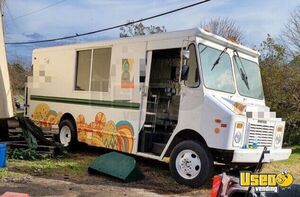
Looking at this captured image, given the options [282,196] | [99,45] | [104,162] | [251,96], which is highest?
[99,45]

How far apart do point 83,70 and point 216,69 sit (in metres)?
4.26

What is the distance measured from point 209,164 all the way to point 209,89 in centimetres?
145

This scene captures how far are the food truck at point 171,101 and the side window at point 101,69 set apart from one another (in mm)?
25

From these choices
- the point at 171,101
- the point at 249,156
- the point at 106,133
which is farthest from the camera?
the point at 106,133

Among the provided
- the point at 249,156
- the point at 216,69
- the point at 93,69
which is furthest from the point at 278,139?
the point at 93,69

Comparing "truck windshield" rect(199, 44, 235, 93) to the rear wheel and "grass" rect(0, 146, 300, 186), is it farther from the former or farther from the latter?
the rear wheel

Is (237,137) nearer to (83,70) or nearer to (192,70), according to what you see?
(192,70)

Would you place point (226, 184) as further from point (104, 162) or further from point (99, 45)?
point (99, 45)

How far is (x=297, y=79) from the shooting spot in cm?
1883

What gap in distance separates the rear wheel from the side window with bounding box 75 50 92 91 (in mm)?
1058

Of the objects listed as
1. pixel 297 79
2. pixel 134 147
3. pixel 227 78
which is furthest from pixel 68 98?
pixel 297 79

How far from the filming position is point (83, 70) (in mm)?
12133

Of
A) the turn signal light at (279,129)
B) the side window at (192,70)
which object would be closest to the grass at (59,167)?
the turn signal light at (279,129)

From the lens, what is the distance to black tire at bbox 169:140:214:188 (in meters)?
8.33
